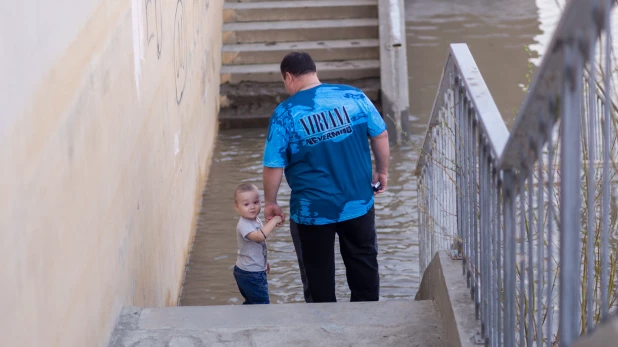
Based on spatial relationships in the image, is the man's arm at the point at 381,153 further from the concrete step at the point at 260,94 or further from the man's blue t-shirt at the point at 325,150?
the concrete step at the point at 260,94

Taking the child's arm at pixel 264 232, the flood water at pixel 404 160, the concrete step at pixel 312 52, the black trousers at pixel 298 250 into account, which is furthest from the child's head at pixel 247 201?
the concrete step at pixel 312 52

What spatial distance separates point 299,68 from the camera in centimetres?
477

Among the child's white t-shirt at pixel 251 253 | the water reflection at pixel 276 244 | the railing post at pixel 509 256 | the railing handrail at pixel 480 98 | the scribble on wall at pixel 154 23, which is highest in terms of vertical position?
the scribble on wall at pixel 154 23

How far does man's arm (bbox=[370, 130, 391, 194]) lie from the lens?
495 centimetres

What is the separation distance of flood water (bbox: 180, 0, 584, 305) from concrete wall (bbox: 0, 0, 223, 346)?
2.28ft

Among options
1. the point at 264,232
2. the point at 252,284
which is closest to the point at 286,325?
the point at 264,232

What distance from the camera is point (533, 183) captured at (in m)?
2.75

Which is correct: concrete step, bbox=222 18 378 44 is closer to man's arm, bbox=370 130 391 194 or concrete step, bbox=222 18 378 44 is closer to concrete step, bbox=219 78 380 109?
concrete step, bbox=219 78 380 109

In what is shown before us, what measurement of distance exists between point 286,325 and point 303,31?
23.6ft

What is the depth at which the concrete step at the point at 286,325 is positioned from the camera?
13.0ft

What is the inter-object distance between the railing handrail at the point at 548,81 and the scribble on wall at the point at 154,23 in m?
3.26

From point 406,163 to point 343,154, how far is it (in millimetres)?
4255

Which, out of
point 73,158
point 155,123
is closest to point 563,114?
point 73,158

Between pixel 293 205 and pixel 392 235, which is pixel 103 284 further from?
pixel 392 235
